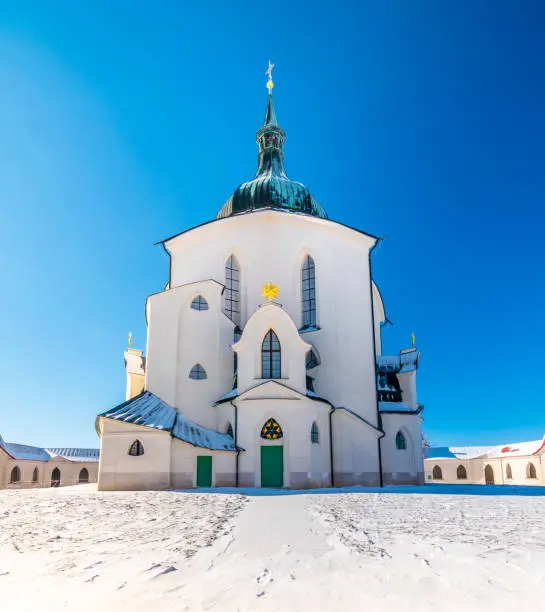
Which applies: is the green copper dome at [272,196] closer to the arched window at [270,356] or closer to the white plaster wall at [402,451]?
the arched window at [270,356]

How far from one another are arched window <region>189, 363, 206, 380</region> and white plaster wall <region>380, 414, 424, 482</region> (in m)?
10.8

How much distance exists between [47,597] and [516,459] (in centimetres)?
5933

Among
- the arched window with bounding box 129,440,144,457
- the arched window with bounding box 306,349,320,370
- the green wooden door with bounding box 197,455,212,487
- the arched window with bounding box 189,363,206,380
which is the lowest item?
the green wooden door with bounding box 197,455,212,487

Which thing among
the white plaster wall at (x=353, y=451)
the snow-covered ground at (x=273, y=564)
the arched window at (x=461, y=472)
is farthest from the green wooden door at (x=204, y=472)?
the arched window at (x=461, y=472)

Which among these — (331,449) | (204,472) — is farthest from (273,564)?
(331,449)

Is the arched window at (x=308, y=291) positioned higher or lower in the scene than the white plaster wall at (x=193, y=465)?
higher

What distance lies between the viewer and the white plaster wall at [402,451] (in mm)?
30531

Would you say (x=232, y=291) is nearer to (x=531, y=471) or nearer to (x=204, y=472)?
(x=204, y=472)

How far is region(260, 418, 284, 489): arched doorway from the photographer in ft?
81.3

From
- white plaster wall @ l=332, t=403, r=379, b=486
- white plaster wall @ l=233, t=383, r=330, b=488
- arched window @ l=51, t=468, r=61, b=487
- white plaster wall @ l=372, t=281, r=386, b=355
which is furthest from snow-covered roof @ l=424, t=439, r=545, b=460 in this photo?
arched window @ l=51, t=468, r=61, b=487

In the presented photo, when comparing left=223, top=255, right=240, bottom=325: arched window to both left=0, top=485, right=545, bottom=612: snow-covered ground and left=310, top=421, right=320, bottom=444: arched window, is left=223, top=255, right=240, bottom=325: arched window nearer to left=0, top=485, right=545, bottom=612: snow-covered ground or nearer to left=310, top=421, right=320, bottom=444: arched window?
left=310, top=421, right=320, bottom=444: arched window

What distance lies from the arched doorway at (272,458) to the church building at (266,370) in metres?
0.05

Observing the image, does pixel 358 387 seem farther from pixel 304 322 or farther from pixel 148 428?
pixel 148 428

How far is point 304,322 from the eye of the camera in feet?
102
